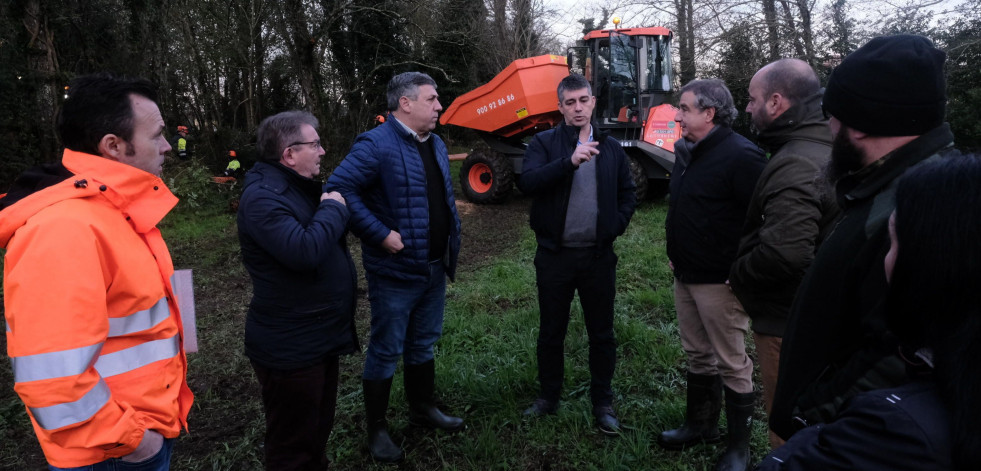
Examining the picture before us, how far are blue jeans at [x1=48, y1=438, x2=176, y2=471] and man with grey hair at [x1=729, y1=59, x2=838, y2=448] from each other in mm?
2089

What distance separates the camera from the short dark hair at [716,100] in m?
2.74

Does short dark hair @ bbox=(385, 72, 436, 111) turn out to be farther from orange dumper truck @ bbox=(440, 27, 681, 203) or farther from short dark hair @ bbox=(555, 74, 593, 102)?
Result: orange dumper truck @ bbox=(440, 27, 681, 203)

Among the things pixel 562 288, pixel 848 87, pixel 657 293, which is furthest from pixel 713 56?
pixel 848 87

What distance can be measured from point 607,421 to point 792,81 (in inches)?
74.3

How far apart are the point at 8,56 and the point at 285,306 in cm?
1052

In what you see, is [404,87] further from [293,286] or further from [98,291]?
[98,291]

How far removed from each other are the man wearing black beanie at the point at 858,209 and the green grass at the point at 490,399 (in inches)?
63.8

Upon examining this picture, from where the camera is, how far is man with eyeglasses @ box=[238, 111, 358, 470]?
2.14m

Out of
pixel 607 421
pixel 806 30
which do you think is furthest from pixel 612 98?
pixel 607 421

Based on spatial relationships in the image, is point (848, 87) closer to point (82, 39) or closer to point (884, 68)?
point (884, 68)

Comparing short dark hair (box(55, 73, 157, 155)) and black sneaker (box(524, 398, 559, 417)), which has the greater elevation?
short dark hair (box(55, 73, 157, 155))

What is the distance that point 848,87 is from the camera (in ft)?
4.68

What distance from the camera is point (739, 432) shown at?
106 inches

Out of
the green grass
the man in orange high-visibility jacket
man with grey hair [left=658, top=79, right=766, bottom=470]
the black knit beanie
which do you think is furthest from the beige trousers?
the man in orange high-visibility jacket
